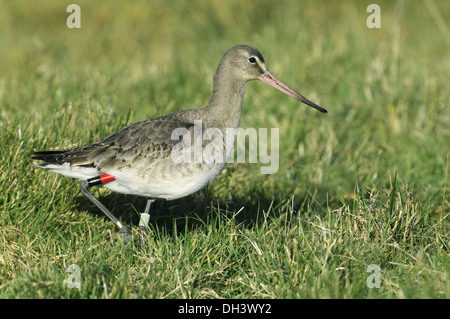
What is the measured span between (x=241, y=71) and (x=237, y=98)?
0.25 m

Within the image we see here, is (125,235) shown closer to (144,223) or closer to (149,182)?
(144,223)

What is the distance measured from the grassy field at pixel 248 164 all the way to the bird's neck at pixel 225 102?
79 centimetres

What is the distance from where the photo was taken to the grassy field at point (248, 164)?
4.19 m

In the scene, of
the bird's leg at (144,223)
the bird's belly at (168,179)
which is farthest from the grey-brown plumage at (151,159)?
the bird's leg at (144,223)

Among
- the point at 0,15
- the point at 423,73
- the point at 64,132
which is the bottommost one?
the point at 64,132

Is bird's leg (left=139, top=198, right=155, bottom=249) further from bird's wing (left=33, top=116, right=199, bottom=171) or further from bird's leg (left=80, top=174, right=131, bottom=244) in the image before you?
bird's wing (left=33, top=116, right=199, bottom=171)

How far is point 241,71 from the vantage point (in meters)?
5.40

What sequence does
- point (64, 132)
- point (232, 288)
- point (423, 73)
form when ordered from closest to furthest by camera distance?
1. point (232, 288)
2. point (64, 132)
3. point (423, 73)

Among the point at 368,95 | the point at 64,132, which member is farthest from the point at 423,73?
the point at 64,132

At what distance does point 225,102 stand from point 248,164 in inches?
65.1

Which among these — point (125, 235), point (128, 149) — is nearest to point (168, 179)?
point (128, 149)

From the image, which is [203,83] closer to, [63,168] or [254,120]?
[254,120]

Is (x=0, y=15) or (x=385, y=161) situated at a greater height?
(x=0, y=15)

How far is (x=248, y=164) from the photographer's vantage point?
22.4 ft
